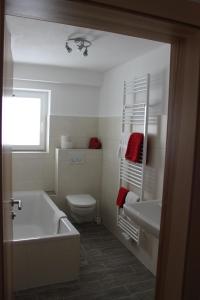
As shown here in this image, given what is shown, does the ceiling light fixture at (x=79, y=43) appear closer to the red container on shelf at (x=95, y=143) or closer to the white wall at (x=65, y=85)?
the white wall at (x=65, y=85)

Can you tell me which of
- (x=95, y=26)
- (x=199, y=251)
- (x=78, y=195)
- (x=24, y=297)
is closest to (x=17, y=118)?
(x=78, y=195)

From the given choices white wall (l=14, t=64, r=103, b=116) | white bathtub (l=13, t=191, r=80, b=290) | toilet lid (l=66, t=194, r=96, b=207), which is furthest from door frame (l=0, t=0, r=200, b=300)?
white wall (l=14, t=64, r=103, b=116)

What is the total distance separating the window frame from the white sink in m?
2.29

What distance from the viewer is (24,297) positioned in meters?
2.26

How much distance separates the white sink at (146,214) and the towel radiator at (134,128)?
1.84ft

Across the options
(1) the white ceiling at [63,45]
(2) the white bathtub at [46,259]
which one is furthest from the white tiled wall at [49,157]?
(2) the white bathtub at [46,259]

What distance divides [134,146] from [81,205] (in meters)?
1.18

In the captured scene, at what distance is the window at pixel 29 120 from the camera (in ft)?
12.7

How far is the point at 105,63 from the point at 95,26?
232 centimetres

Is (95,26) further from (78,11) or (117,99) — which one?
(117,99)

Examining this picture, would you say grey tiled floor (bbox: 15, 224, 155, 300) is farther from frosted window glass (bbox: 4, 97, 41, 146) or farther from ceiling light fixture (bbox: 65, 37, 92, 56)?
ceiling light fixture (bbox: 65, 37, 92, 56)

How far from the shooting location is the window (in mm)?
3867

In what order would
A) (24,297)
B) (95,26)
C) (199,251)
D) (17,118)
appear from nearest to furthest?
(95,26) → (199,251) → (24,297) → (17,118)

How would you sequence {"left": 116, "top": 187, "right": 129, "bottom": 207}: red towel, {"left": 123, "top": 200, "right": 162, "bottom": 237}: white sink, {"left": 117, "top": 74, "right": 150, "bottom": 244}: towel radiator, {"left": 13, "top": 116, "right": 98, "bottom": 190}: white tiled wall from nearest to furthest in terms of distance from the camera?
{"left": 123, "top": 200, "right": 162, "bottom": 237}: white sink
{"left": 117, "top": 74, "right": 150, "bottom": 244}: towel radiator
{"left": 116, "top": 187, "right": 129, "bottom": 207}: red towel
{"left": 13, "top": 116, "right": 98, "bottom": 190}: white tiled wall
